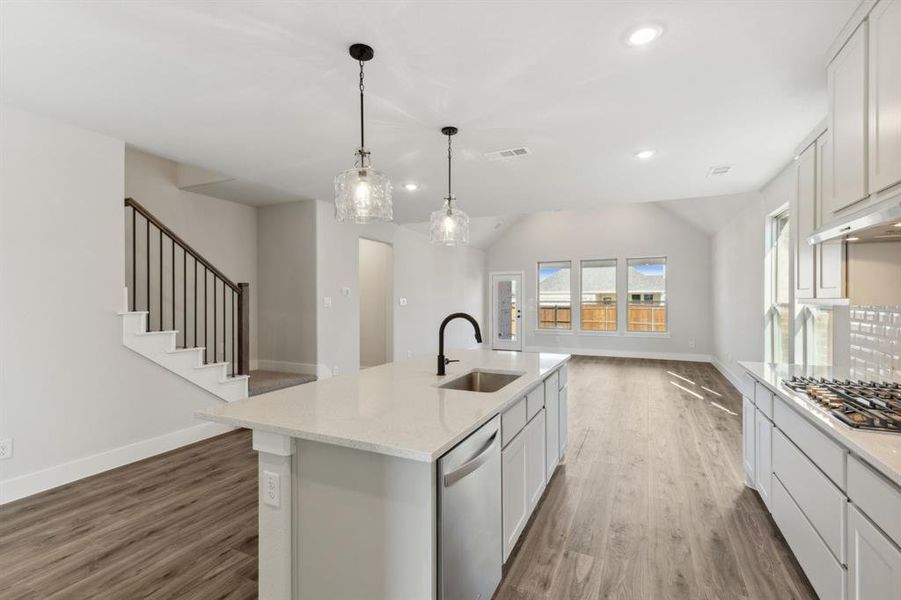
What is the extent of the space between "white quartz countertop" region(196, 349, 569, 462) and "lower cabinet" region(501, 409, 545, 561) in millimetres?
272

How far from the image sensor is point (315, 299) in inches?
203

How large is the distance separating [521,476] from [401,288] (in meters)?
5.11

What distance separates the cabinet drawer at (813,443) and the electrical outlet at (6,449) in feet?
14.5

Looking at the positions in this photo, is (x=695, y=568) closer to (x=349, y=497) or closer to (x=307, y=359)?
(x=349, y=497)

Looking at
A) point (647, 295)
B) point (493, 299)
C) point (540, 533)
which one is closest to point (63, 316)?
point (540, 533)

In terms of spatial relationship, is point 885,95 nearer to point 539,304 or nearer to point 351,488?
point 351,488

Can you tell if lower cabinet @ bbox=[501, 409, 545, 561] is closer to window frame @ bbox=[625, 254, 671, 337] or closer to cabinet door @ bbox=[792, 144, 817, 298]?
cabinet door @ bbox=[792, 144, 817, 298]

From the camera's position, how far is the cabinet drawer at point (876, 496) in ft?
3.84

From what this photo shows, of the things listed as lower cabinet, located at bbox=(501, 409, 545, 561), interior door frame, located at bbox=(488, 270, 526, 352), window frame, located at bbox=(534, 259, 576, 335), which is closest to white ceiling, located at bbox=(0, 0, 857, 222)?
lower cabinet, located at bbox=(501, 409, 545, 561)

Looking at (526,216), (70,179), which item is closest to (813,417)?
(70,179)

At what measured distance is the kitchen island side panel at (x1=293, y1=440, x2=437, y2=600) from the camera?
133 centimetres

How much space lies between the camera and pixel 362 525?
4.64 feet

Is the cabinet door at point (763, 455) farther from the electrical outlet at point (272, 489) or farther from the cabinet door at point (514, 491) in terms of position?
the electrical outlet at point (272, 489)

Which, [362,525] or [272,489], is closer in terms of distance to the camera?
[362,525]
